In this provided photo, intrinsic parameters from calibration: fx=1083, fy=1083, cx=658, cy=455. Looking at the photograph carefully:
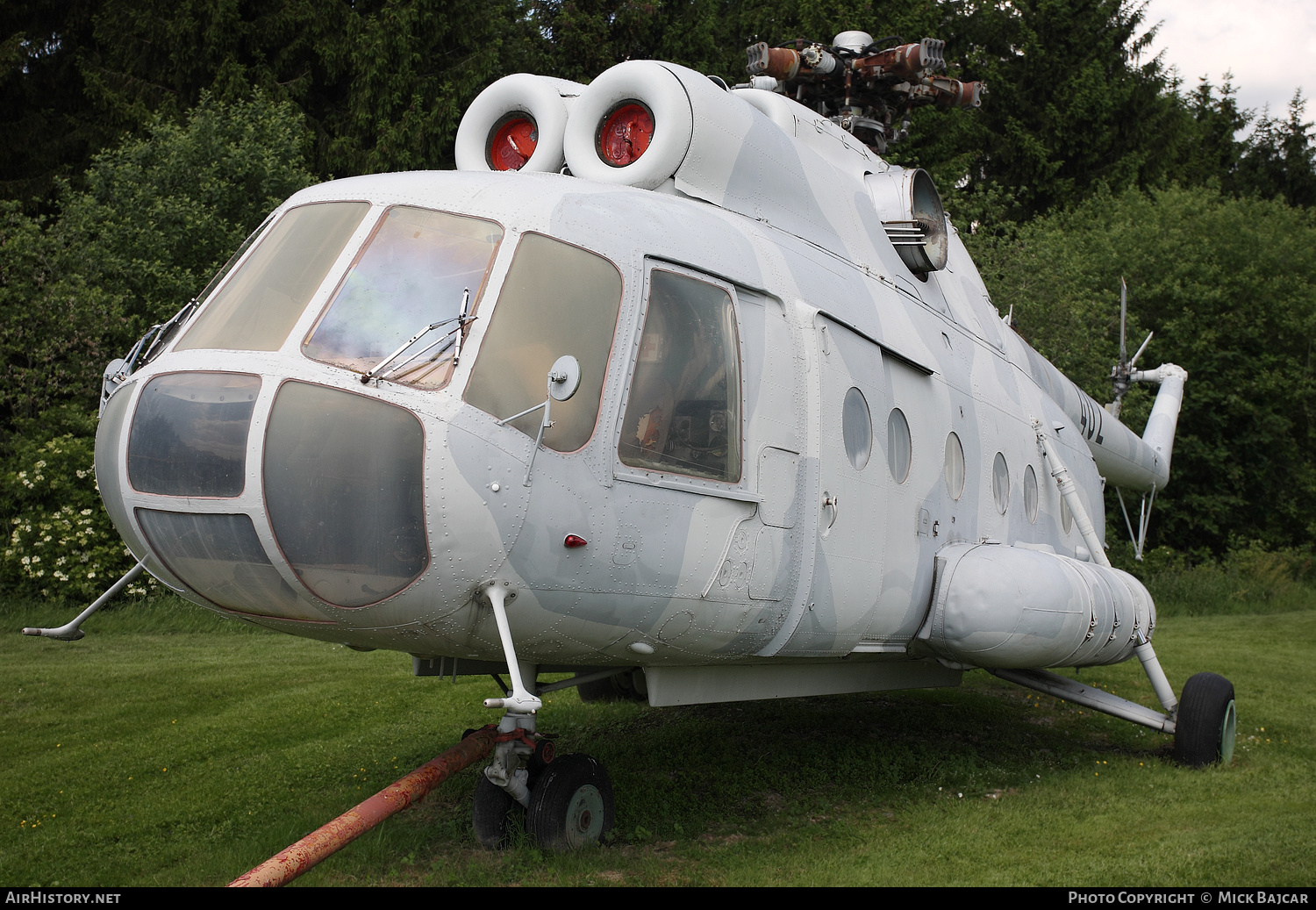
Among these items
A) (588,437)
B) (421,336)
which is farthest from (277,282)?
(588,437)

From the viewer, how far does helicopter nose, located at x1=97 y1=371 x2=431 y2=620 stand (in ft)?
11.6

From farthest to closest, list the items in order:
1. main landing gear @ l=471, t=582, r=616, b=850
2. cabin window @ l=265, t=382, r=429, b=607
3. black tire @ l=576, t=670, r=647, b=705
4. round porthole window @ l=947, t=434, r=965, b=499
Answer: round porthole window @ l=947, t=434, r=965, b=499 < black tire @ l=576, t=670, r=647, b=705 < main landing gear @ l=471, t=582, r=616, b=850 < cabin window @ l=265, t=382, r=429, b=607

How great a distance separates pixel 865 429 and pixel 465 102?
17.7 meters

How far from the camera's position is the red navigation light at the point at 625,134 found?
17.0 feet

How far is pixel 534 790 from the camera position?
4.43 m

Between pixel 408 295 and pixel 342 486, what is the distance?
0.80m

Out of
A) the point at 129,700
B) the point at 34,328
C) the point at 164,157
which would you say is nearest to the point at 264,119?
the point at 164,157

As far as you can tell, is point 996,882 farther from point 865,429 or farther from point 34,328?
point 34,328

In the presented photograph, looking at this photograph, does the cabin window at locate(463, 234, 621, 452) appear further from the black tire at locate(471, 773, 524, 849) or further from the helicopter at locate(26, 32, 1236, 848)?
the black tire at locate(471, 773, 524, 849)

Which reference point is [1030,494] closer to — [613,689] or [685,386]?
[613,689]

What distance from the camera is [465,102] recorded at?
2100 centimetres

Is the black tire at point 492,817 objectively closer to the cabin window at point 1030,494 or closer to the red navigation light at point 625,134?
the red navigation light at point 625,134

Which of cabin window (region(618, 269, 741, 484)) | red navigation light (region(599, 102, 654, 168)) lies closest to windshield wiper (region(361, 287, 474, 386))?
cabin window (region(618, 269, 741, 484))

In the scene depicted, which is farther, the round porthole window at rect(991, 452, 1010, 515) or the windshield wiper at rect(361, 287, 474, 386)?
the round porthole window at rect(991, 452, 1010, 515)
